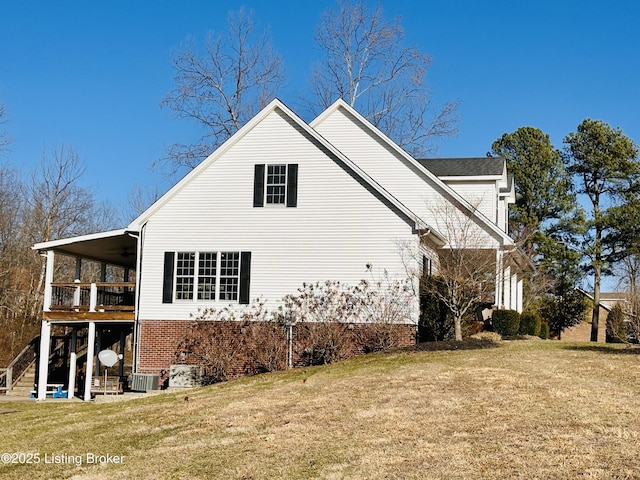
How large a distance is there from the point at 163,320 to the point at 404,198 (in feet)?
30.7

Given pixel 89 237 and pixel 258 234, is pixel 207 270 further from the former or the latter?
pixel 89 237

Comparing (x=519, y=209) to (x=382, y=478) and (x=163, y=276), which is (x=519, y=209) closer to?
(x=163, y=276)

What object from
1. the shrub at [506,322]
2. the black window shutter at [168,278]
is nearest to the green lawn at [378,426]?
the black window shutter at [168,278]

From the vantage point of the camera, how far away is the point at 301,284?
22641 mm

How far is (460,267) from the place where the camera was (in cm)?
2233

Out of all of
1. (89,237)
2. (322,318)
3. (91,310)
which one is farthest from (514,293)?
Answer: (89,237)

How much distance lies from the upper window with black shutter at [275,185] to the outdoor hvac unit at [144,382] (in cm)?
585

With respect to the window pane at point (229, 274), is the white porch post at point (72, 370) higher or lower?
lower

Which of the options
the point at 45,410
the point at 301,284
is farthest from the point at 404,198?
the point at 45,410

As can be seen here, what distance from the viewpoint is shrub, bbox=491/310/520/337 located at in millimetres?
25594

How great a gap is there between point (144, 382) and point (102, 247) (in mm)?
6151

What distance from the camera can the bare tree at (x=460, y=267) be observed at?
21984 mm

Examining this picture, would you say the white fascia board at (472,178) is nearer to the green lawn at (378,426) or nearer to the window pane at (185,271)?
the window pane at (185,271)

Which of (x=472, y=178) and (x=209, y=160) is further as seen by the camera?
(x=472, y=178)
